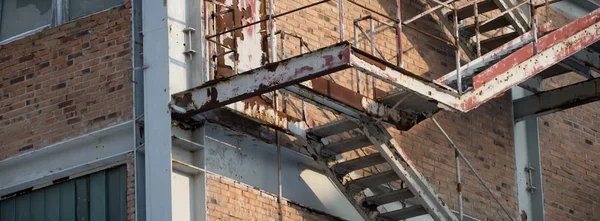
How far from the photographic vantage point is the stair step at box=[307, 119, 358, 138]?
591 inches

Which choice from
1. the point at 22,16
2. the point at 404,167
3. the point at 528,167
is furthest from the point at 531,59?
the point at 22,16

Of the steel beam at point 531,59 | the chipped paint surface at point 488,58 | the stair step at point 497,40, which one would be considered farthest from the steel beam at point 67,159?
the stair step at point 497,40

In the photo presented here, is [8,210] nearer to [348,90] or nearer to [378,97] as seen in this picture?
[348,90]

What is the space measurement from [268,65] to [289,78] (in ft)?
0.92

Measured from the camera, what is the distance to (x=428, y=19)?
18.1 metres

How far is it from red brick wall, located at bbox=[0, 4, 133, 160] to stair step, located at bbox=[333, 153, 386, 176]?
2531 millimetres

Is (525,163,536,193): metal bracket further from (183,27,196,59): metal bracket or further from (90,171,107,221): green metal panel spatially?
(90,171,107,221): green metal panel

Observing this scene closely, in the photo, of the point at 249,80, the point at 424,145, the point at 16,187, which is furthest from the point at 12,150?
the point at 424,145

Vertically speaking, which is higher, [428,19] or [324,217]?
[428,19]

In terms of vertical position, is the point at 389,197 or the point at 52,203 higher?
the point at 389,197

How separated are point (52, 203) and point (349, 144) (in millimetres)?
3266

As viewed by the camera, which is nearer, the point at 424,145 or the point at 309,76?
the point at 309,76

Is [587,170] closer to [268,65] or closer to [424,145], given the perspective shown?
[424,145]

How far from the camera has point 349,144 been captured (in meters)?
15.3
